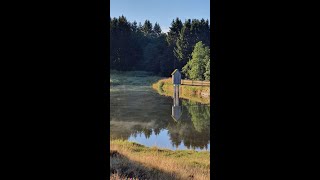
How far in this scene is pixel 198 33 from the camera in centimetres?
2661

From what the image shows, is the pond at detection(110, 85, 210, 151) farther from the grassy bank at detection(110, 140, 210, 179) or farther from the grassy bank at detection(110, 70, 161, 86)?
the grassy bank at detection(110, 70, 161, 86)

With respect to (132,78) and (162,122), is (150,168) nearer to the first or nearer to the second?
(162,122)

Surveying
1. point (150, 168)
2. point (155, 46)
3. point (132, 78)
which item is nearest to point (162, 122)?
point (150, 168)

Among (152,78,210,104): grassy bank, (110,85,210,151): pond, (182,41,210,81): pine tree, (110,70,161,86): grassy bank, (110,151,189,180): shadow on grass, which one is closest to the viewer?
(110,151,189,180): shadow on grass

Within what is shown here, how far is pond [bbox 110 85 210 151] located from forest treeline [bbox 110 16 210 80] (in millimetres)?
8643

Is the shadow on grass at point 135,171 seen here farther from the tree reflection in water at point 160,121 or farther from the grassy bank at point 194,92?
the grassy bank at point 194,92

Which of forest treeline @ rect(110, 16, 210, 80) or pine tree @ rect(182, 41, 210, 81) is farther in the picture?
forest treeline @ rect(110, 16, 210, 80)

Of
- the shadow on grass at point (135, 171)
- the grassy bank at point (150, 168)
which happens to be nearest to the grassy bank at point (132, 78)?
the grassy bank at point (150, 168)

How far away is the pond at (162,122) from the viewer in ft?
33.4

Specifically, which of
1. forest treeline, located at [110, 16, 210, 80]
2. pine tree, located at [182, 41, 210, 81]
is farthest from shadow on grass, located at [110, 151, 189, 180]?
forest treeline, located at [110, 16, 210, 80]

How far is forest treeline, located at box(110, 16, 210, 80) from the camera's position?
26.1 metres

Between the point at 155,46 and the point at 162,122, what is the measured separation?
59.0ft

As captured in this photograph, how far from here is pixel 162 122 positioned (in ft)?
43.3
